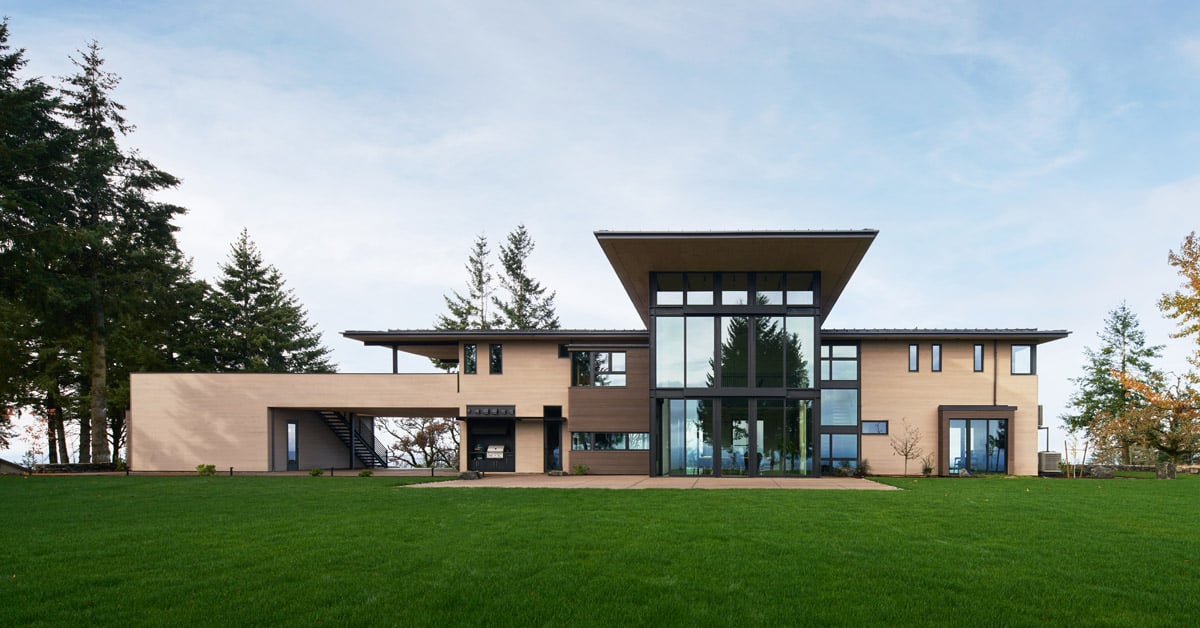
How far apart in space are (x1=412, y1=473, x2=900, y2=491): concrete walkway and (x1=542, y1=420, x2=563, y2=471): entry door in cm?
406

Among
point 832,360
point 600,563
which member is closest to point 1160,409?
point 600,563

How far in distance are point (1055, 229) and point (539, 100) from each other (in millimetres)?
18759

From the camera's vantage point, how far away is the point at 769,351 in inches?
1033

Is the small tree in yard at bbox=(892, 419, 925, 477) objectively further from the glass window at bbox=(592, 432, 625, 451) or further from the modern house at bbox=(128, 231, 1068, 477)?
the glass window at bbox=(592, 432, 625, 451)

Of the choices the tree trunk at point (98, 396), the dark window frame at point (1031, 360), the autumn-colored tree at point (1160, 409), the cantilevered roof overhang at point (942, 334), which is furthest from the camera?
the tree trunk at point (98, 396)

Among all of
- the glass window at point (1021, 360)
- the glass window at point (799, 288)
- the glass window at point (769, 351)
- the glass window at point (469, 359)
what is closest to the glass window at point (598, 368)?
the glass window at point (469, 359)

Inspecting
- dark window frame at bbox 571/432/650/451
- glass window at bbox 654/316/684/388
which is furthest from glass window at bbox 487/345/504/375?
glass window at bbox 654/316/684/388

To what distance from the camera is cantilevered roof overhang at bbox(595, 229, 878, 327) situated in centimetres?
2256

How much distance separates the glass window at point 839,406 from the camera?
98.2 ft

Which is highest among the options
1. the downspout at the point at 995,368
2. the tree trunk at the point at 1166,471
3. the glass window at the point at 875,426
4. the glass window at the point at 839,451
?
the downspout at the point at 995,368

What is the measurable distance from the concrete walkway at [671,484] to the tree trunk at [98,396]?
19.0 metres

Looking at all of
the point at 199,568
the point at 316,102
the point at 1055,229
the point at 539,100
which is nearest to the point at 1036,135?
the point at 1055,229

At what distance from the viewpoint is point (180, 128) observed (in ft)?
66.8

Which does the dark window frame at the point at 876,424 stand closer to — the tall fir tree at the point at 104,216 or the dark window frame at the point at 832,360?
the dark window frame at the point at 832,360
